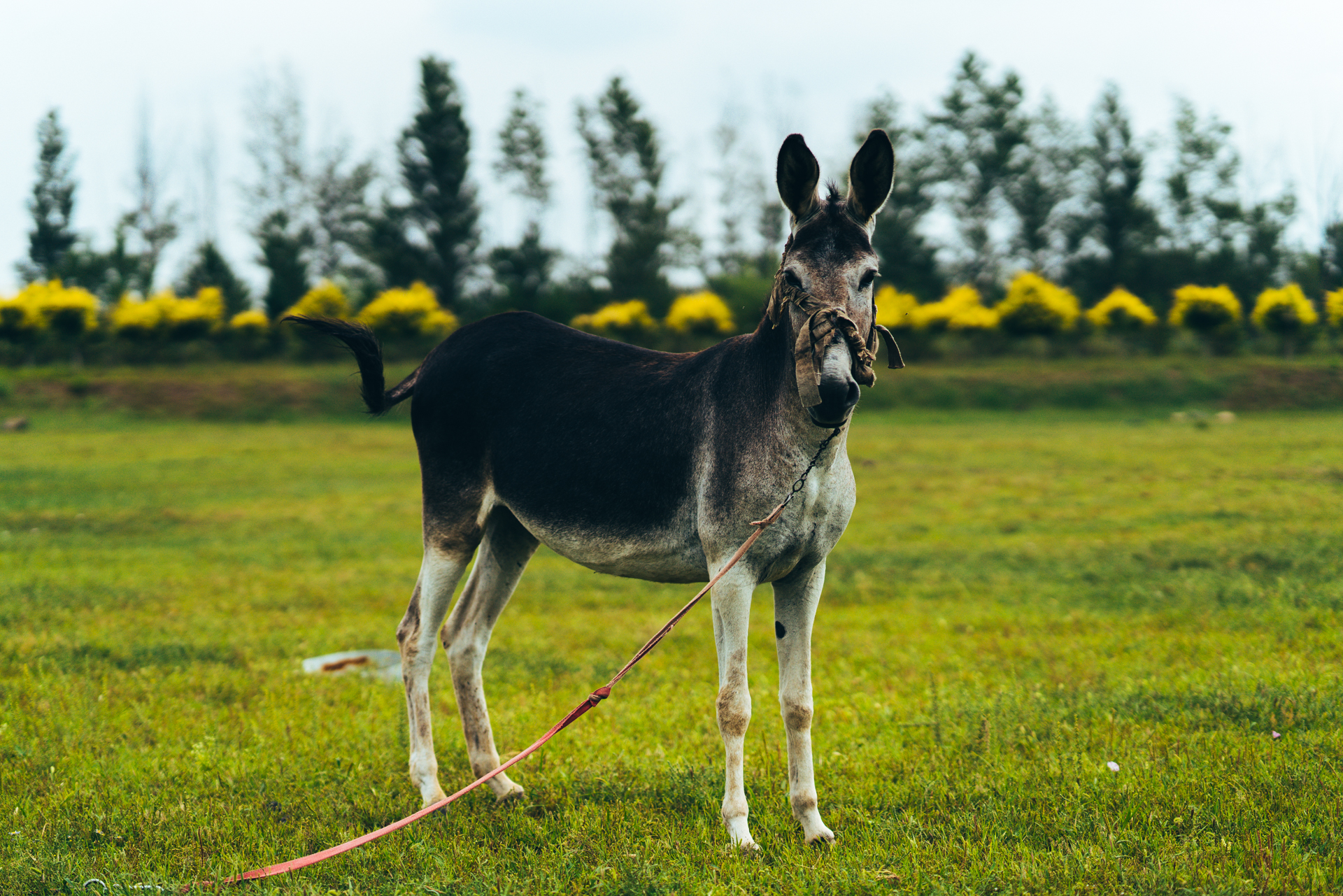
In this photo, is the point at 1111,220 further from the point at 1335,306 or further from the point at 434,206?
the point at 434,206

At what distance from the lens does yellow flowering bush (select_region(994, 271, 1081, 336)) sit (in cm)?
4100

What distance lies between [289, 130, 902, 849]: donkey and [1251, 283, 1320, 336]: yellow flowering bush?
133 feet

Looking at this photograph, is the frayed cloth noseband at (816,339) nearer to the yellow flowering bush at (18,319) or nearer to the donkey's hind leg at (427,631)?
the donkey's hind leg at (427,631)

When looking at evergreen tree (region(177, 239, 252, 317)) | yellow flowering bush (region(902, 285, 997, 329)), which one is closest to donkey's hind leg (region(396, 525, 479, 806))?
yellow flowering bush (region(902, 285, 997, 329))

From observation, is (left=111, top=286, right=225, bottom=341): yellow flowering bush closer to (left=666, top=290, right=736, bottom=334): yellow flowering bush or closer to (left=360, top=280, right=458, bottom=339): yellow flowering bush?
(left=360, top=280, right=458, bottom=339): yellow flowering bush

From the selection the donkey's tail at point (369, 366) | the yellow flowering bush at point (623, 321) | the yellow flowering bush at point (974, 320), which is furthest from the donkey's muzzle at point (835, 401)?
the yellow flowering bush at point (974, 320)

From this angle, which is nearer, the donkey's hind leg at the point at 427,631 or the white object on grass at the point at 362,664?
the donkey's hind leg at the point at 427,631

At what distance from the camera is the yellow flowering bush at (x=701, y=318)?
41969mm

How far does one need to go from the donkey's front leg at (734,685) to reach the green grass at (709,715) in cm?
18

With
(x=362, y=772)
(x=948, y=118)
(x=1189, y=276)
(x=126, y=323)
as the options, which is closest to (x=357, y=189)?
(x=126, y=323)

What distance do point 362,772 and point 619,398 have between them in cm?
261

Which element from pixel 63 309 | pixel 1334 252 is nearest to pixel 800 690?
pixel 1334 252

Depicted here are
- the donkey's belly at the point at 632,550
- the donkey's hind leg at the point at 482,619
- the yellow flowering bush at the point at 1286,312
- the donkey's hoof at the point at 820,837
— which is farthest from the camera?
the yellow flowering bush at the point at 1286,312

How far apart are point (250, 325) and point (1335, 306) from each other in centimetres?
4242
